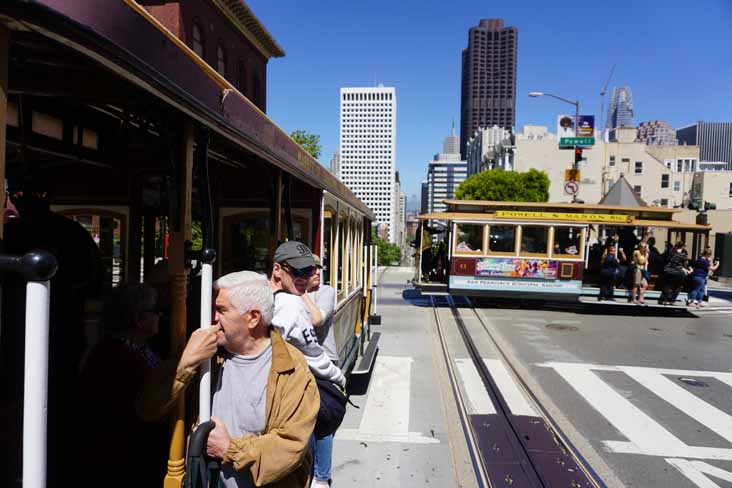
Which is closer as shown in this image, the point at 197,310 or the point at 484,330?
the point at 197,310

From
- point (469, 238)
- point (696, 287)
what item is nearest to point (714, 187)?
point (696, 287)

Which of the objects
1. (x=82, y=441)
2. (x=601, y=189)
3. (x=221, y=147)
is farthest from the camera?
(x=601, y=189)

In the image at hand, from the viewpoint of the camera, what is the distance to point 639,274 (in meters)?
13.6

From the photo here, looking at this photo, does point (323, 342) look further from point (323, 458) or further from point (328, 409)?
point (328, 409)

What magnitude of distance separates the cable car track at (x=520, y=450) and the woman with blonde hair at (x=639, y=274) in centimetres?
815

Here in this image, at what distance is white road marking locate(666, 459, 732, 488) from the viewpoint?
14.9ft

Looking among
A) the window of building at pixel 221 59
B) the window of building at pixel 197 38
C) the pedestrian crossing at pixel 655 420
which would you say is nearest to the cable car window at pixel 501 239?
the pedestrian crossing at pixel 655 420

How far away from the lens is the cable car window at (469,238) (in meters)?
13.9

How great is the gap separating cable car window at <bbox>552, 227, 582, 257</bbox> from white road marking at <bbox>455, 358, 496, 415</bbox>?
6352 millimetres

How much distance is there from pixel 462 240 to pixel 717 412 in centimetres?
804

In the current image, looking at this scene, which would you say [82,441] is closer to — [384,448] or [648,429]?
[384,448]

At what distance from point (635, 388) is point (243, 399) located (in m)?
6.88

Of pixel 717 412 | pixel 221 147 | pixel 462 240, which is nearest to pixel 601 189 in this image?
pixel 462 240

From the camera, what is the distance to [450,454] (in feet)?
16.3
